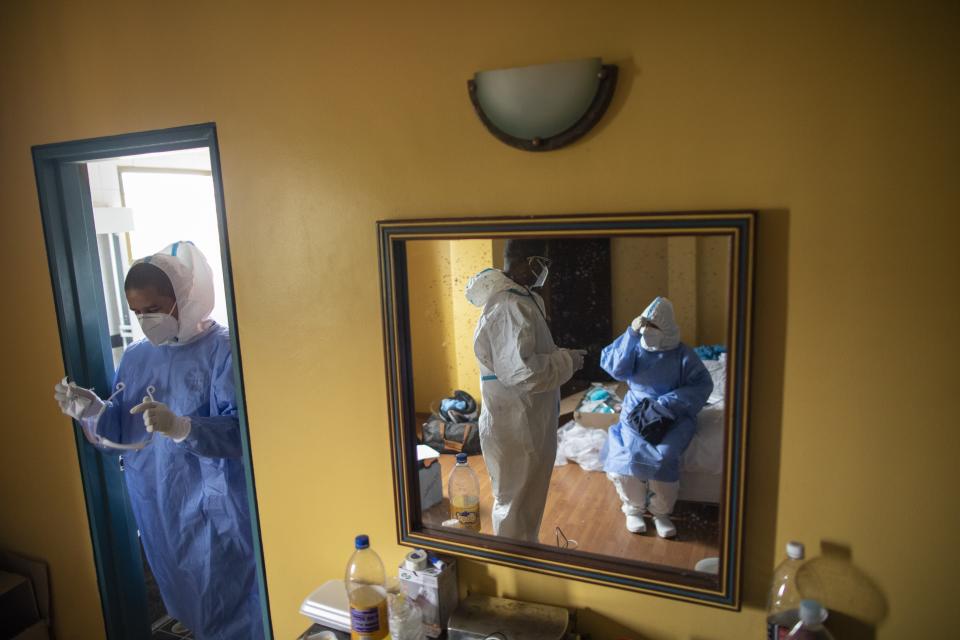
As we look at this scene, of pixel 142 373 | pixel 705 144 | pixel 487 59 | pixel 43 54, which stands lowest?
pixel 142 373

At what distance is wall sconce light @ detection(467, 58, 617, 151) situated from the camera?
3.57 feet

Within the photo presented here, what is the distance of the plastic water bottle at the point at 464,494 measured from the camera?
1368mm

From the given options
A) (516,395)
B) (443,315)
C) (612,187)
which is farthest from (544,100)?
(516,395)

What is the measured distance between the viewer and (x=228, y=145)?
4.78ft

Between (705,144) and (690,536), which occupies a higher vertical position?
(705,144)

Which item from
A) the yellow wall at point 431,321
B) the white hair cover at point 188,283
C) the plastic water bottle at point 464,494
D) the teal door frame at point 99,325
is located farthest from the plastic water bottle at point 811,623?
the white hair cover at point 188,283

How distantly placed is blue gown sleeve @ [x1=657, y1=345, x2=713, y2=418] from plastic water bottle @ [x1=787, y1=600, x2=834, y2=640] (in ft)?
1.14

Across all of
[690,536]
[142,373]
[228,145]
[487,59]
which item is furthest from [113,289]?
[690,536]

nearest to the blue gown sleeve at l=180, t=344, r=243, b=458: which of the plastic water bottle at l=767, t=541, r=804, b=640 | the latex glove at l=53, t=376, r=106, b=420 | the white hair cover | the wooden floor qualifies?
the white hair cover

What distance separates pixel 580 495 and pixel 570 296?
0.39 metres

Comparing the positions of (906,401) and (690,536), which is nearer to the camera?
(906,401)

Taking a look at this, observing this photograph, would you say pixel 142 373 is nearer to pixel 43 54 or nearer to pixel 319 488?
pixel 319 488

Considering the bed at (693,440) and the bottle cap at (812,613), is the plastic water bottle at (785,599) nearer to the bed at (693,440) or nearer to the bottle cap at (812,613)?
the bottle cap at (812,613)

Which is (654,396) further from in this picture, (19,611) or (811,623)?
(19,611)
